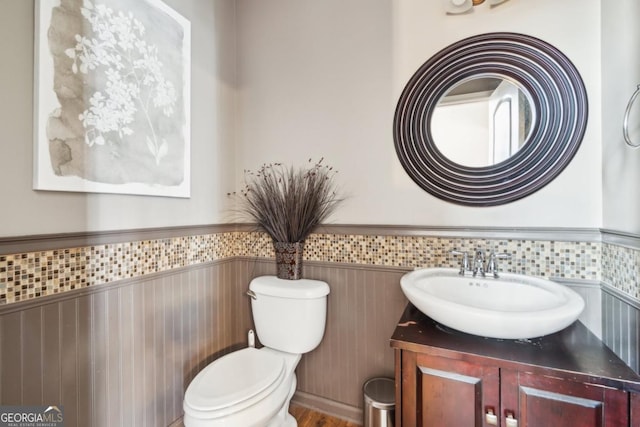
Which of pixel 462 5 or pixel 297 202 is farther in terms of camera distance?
pixel 297 202

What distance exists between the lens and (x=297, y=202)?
Answer: 171 cm

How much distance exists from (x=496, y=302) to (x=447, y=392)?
475 millimetres

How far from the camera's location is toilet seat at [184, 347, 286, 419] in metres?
1.11

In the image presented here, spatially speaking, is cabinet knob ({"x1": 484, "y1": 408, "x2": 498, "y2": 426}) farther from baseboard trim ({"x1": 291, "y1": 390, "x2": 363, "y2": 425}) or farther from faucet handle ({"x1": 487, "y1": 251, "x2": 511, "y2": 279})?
baseboard trim ({"x1": 291, "y1": 390, "x2": 363, "y2": 425})

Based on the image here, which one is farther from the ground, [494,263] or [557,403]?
[494,263]

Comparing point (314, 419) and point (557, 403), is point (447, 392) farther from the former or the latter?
point (314, 419)

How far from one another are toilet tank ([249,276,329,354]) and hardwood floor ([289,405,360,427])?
45cm

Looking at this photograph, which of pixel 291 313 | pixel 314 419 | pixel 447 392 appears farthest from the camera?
pixel 314 419

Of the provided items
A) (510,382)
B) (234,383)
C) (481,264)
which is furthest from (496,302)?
(234,383)

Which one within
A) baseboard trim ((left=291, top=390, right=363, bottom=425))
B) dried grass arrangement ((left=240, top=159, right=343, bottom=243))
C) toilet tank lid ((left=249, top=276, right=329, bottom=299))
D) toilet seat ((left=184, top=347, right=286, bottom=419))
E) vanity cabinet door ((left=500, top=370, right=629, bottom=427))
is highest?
dried grass arrangement ((left=240, top=159, right=343, bottom=243))

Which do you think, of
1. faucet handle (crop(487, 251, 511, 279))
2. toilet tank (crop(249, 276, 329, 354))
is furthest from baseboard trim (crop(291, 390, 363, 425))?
faucet handle (crop(487, 251, 511, 279))

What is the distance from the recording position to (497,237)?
1.36 meters

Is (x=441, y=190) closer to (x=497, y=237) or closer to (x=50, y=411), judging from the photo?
(x=497, y=237)

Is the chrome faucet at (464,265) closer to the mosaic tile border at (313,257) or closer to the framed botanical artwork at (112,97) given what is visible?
the mosaic tile border at (313,257)
